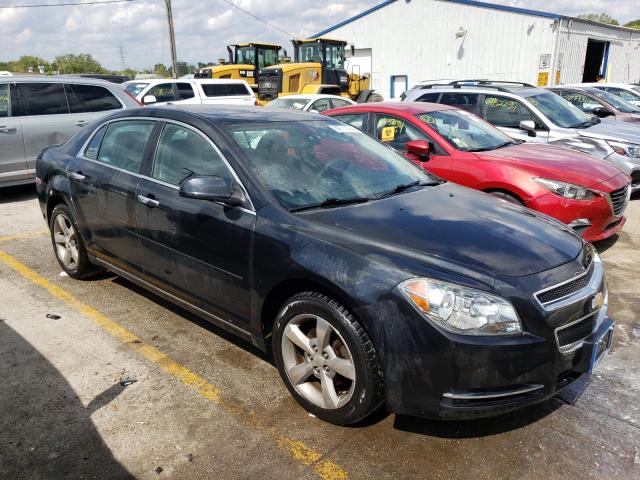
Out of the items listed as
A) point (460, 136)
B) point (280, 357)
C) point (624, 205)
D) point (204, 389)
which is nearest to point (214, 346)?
point (204, 389)

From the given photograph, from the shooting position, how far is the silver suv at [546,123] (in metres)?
7.82

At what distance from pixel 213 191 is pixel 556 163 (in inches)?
152

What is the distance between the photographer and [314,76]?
19.7 m

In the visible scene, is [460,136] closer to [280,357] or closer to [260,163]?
[260,163]

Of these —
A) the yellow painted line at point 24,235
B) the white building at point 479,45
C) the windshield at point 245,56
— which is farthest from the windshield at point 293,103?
the white building at point 479,45

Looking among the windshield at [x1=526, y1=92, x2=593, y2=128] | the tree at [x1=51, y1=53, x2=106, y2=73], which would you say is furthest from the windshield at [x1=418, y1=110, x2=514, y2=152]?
the tree at [x1=51, y1=53, x2=106, y2=73]

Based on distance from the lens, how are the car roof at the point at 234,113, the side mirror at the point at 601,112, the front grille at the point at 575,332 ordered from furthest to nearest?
the side mirror at the point at 601,112, the car roof at the point at 234,113, the front grille at the point at 575,332

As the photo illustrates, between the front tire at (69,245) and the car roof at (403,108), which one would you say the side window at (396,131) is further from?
the front tire at (69,245)

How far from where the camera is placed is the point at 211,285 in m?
3.35

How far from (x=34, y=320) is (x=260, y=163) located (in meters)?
2.32

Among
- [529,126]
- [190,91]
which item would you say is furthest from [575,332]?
[190,91]

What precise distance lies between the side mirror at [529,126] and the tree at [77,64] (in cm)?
6399

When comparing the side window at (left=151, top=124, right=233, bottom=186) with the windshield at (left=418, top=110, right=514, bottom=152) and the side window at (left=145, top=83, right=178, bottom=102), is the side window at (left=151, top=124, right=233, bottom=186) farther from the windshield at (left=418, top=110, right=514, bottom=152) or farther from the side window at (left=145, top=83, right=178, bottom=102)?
the side window at (left=145, top=83, right=178, bottom=102)

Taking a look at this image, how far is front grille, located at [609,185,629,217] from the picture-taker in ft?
17.5
